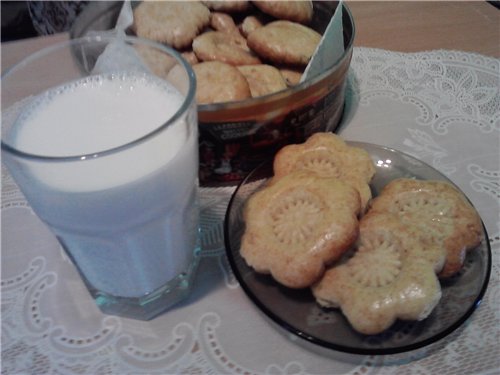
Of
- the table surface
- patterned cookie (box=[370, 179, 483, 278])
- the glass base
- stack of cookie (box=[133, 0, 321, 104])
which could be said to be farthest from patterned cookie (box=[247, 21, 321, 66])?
the glass base

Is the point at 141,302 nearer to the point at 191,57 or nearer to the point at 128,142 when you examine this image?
the point at 128,142

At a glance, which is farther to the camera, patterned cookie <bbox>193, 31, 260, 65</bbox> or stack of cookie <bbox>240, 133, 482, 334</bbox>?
patterned cookie <bbox>193, 31, 260, 65</bbox>

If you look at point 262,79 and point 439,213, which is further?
point 262,79

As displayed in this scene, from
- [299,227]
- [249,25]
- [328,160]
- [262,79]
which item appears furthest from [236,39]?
[299,227]

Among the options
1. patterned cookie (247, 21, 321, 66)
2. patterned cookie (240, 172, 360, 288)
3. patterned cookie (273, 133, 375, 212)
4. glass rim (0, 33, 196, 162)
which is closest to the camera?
glass rim (0, 33, 196, 162)

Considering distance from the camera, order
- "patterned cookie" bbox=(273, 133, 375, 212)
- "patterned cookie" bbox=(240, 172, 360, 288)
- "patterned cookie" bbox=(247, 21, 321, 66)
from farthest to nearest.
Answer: "patterned cookie" bbox=(247, 21, 321, 66) < "patterned cookie" bbox=(273, 133, 375, 212) < "patterned cookie" bbox=(240, 172, 360, 288)

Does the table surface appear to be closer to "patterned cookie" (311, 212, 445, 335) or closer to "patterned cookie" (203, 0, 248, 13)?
"patterned cookie" (311, 212, 445, 335)

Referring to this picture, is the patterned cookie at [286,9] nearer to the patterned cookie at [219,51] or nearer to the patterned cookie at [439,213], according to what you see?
the patterned cookie at [219,51]

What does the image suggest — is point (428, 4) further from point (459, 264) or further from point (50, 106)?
point (50, 106)

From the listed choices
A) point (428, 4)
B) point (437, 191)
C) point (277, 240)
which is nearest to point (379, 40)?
point (428, 4)
